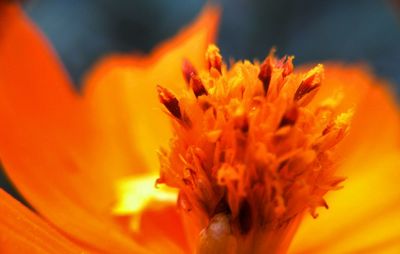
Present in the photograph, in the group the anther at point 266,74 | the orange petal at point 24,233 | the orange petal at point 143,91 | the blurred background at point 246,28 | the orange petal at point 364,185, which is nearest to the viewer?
the orange petal at point 24,233

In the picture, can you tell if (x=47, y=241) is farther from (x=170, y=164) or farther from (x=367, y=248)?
(x=367, y=248)

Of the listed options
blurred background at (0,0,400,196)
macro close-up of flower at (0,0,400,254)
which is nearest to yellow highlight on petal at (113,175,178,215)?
macro close-up of flower at (0,0,400,254)

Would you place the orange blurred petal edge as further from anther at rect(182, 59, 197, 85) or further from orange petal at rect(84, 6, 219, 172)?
anther at rect(182, 59, 197, 85)

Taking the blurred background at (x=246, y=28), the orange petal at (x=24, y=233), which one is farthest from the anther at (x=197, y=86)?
the blurred background at (x=246, y=28)

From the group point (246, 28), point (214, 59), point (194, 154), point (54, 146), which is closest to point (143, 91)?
point (54, 146)

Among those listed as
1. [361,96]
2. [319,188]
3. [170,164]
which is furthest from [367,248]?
[361,96]

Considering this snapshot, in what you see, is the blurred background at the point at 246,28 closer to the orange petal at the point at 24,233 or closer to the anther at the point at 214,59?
the anther at the point at 214,59

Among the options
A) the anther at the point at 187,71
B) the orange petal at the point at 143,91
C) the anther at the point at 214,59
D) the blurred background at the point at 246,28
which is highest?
the blurred background at the point at 246,28

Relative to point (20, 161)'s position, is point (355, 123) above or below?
above
